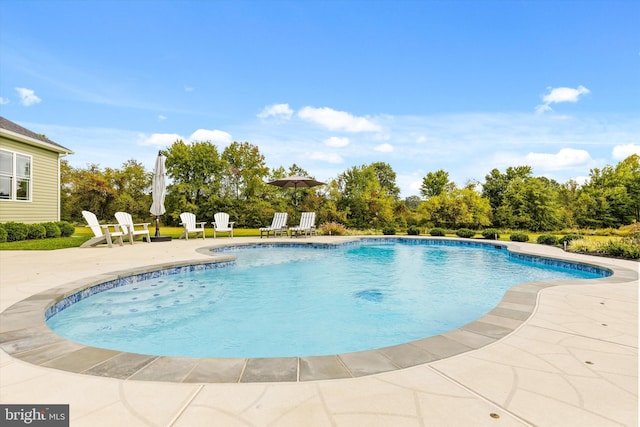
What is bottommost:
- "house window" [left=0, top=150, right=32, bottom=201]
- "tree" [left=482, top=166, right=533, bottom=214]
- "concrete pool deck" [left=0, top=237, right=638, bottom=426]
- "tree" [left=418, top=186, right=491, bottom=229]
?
"concrete pool deck" [left=0, top=237, right=638, bottom=426]

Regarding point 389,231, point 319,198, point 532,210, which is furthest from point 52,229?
point 532,210

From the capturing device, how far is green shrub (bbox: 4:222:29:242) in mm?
8609

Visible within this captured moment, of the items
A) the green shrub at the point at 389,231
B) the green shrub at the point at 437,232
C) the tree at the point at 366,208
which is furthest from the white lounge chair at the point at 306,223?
the green shrub at the point at 437,232

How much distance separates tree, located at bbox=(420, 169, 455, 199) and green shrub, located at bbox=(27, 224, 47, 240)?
23.8 meters

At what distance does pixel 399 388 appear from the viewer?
1715mm

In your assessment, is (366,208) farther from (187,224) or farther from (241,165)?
(187,224)

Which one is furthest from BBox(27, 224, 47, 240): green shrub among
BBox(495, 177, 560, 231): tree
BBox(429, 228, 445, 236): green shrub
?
BBox(495, 177, 560, 231): tree

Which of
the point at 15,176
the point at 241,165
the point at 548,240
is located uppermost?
the point at 241,165

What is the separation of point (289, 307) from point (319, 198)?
486 inches

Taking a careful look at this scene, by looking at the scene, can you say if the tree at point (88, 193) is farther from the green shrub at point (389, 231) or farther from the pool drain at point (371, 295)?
the pool drain at point (371, 295)

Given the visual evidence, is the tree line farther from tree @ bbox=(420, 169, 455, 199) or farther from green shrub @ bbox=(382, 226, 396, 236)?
tree @ bbox=(420, 169, 455, 199)

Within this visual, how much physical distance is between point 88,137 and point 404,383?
19.8m

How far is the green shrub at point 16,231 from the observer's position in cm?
861

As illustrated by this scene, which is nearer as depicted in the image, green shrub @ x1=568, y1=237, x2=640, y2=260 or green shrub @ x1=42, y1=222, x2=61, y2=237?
green shrub @ x1=568, y1=237, x2=640, y2=260
